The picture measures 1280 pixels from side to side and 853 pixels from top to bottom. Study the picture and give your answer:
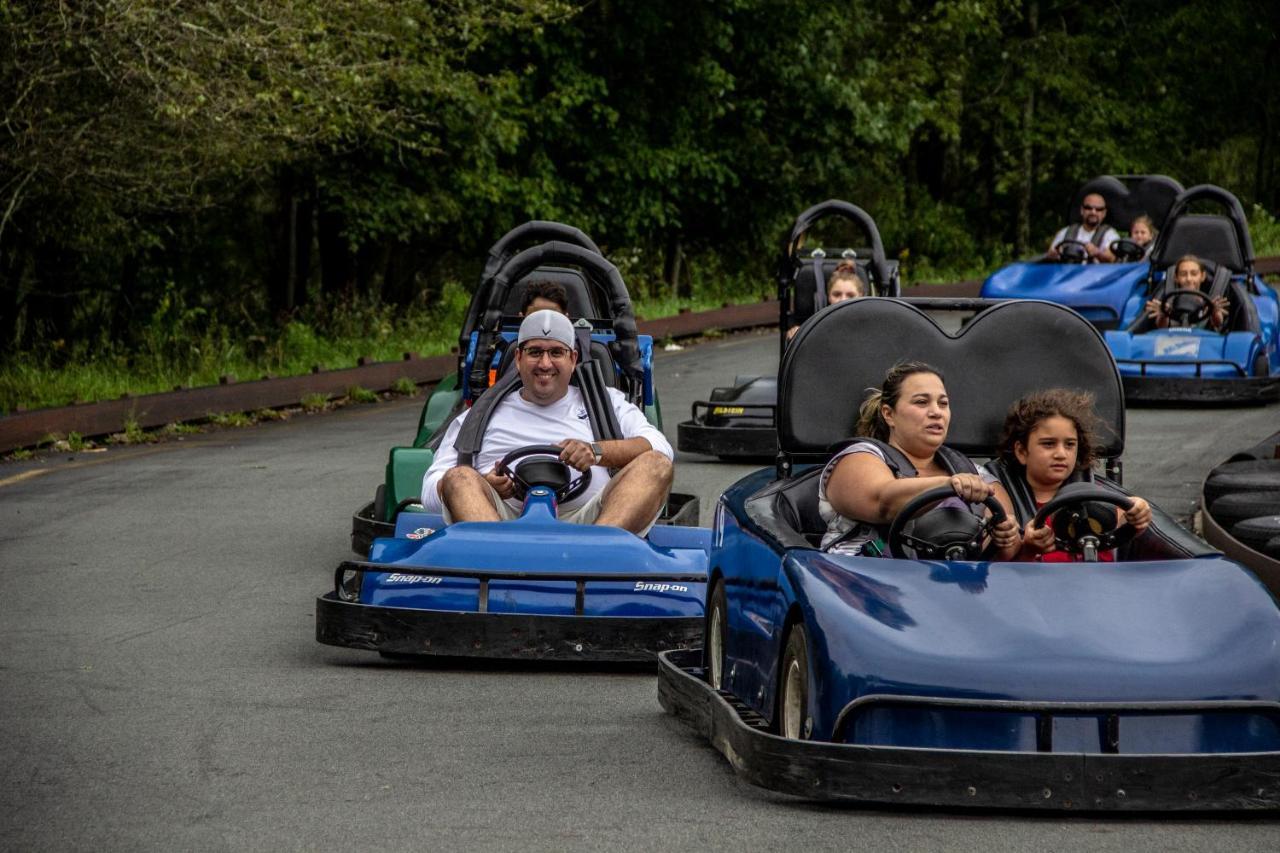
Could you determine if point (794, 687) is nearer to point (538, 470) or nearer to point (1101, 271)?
point (538, 470)

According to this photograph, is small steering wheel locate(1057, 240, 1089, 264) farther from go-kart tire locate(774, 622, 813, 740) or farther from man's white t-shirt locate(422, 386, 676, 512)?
go-kart tire locate(774, 622, 813, 740)

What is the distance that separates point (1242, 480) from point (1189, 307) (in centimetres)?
672

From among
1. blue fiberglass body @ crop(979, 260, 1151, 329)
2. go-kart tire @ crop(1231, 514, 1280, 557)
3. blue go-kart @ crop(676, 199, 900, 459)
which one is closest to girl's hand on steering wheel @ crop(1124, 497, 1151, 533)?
go-kart tire @ crop(1231, 514, 1280, 557)

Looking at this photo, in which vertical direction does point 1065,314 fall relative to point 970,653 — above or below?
above

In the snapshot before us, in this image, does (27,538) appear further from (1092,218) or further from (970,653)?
(1092,218)

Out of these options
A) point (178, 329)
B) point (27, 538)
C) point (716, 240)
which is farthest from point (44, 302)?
point (27, 538)

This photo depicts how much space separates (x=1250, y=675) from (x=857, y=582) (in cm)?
99

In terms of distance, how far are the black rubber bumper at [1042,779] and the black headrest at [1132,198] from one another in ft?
50.6

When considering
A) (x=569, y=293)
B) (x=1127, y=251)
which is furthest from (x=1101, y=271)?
(x=569, y=293)

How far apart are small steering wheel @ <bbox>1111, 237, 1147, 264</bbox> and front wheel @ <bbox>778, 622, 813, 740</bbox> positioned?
13727mm

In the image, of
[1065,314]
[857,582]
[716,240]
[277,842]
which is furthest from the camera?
[716,240]

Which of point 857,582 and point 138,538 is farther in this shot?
point 138,538

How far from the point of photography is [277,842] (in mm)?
4867

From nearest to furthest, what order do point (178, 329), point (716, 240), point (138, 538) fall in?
1. point (138, 538)
2. point (178, 329)
3. point (716, 240)
